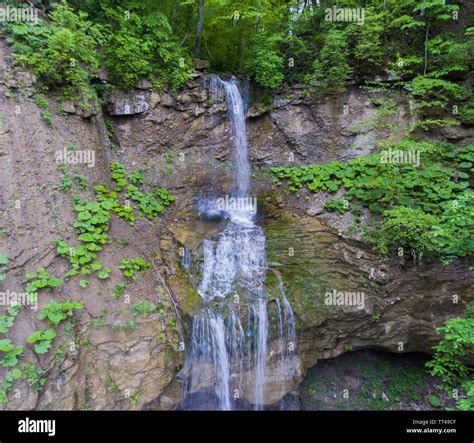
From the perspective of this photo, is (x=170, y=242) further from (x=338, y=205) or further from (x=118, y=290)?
(x=338, y=205)

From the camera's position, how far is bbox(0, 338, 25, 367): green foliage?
320 centimetres

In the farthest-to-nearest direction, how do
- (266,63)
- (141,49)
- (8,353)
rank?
1. (266,63)
2. (141,49)
3. (8,353)

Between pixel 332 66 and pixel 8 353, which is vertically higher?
pixel 332 66

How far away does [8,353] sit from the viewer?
3262mm

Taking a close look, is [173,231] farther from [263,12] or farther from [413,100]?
[263,12]

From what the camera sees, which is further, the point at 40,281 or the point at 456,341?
the point at 456,341

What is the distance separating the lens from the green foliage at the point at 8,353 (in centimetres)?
320

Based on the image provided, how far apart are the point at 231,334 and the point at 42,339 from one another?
2.85 meters

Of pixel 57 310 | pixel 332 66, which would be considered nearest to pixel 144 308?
pixel 57 310

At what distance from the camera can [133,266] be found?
5133 millimetres

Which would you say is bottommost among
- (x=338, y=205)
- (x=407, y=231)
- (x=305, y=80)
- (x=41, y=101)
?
(x=407, y=231)

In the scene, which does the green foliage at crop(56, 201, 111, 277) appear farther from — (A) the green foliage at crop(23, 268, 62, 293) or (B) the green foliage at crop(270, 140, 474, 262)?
(B) the green foliage at crop(270, 140, 474, 262)

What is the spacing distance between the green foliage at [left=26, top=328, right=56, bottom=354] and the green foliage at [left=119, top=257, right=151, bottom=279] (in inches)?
58.6

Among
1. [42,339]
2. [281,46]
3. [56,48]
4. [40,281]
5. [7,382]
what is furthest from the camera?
[281,46]
